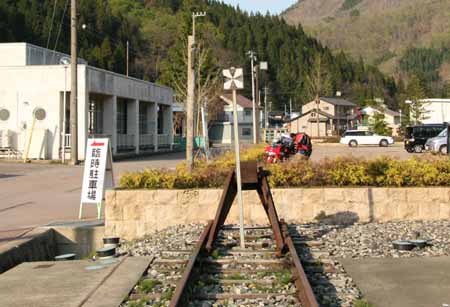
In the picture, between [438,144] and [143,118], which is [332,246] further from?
[143,118]

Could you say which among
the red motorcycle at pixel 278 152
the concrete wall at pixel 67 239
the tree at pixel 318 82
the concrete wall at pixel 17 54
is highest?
the tree at pixel 318 82

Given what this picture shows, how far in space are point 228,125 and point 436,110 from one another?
24.1m

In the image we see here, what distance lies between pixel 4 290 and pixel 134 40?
87463 millimetres

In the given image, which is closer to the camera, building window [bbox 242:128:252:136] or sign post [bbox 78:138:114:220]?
sign post [bbox 78:138:114:220]

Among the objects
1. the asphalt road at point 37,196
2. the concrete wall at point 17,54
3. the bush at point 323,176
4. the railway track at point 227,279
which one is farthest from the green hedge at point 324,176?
the concrete wall at point 17,54

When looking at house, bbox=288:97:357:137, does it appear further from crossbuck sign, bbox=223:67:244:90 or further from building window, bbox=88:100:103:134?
crossbuck sign, bbox=223:67:244:90

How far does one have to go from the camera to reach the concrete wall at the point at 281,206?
10.3m

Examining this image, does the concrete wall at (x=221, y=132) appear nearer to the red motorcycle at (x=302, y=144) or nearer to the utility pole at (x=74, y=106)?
the utility pole at (x=74, y=106)

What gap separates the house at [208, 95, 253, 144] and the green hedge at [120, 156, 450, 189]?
202 feet

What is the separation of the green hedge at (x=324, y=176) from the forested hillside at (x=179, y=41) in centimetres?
4043

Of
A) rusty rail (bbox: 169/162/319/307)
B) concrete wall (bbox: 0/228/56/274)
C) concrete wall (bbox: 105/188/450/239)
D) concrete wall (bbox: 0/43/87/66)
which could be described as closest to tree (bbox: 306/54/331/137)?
concrete wall (bbox: 0/43/87/66)

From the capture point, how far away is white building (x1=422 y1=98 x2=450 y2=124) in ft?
223

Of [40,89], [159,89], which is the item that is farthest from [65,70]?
[159,89]

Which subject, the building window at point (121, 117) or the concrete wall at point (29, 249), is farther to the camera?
the building window at point (121, 117)
